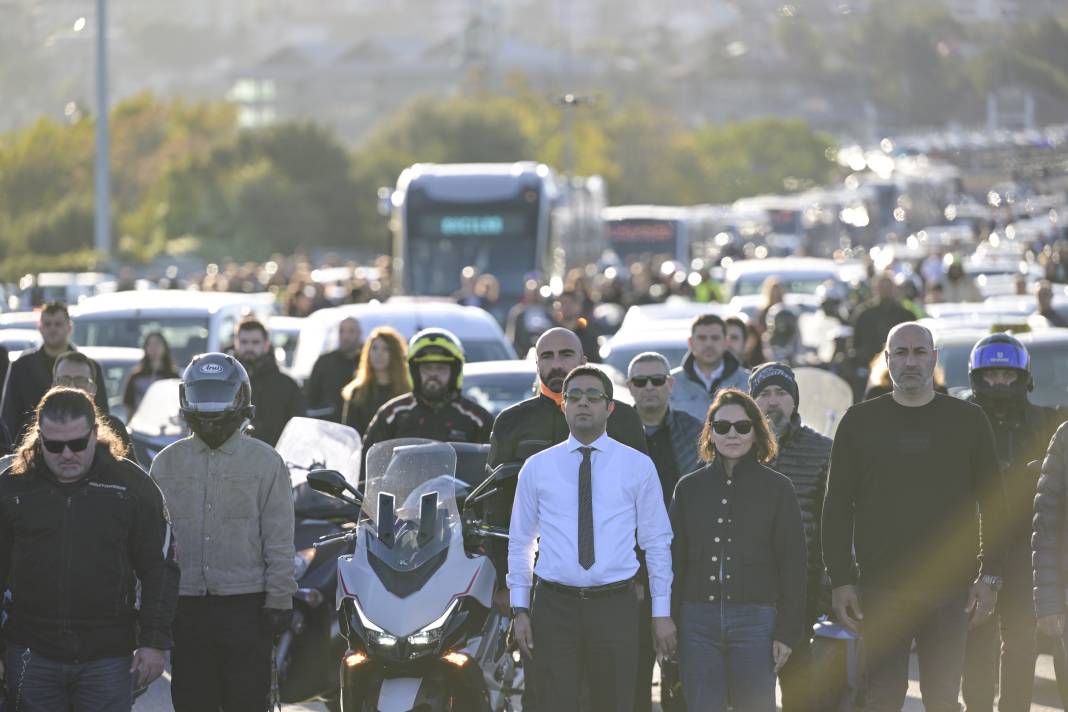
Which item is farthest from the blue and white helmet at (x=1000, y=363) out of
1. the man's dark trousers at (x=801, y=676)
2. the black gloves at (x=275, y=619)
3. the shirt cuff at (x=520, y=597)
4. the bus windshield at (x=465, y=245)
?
the bus windshield at (x=465, y=245)

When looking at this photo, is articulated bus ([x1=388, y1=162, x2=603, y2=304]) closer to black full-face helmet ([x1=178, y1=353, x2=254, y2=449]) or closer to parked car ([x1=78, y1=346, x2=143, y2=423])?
parked car ([x1=78, y1=346, x2=143, y2=423])

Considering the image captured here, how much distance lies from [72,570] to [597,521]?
5.75 ft

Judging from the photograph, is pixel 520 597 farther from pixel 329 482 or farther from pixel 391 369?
pixel 391 369

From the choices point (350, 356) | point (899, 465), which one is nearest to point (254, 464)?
point (899, 465)

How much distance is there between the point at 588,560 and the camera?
7.70m

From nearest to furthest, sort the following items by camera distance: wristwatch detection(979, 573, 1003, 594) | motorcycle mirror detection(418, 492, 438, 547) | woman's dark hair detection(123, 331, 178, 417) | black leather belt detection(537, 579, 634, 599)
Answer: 1. black leather belt detection(537, 579, 634, 599)
2. motorcycle mirror detection(418, 492, 438, 547)
3. wristwatch detection(979, 573, 1003, 594)
4. woman's dark hair detection(123, 331, 178, 417)

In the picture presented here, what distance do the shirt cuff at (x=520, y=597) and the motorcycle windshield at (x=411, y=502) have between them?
0.29 m

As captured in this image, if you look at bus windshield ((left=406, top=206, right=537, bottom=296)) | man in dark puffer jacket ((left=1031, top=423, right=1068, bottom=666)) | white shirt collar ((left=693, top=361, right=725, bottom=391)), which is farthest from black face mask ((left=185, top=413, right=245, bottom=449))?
bus windshield ((left=406, top=206, right=537, bottom=296))

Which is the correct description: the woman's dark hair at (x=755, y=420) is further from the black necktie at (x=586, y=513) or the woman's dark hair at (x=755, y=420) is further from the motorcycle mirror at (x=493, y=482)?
the motorcycle mirror at (x=493, y=482)

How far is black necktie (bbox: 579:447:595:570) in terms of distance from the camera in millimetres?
7711

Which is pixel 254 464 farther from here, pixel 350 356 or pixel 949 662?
pixel 350 356

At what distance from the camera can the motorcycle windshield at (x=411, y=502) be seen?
7.80 meters

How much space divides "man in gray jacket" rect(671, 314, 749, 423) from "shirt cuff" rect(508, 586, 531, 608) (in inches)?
152

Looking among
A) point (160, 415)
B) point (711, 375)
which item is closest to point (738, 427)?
point (711, 375)
